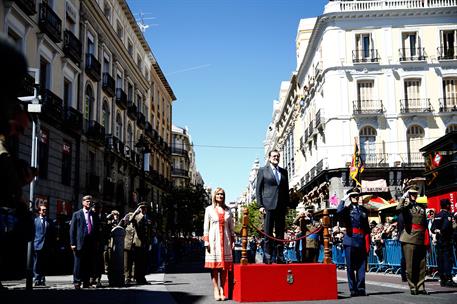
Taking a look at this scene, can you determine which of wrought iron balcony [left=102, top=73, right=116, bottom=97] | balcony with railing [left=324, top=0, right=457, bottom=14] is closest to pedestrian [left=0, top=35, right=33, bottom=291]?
wrought iron balcony [left=102, top=73, right=116, bottom=97]

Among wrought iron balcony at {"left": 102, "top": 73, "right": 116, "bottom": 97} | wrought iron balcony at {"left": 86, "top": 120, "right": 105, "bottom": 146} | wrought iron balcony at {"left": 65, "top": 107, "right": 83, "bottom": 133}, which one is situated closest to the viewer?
wrought iron balcony at {"left": 65, "top": 107, "right": 83, "bottom": 133}

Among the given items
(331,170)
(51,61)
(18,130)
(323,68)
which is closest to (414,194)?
(18,130)

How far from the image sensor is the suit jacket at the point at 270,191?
9.70 meters

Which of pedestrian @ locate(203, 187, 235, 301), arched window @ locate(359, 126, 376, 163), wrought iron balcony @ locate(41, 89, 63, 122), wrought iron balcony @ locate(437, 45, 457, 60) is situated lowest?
pedestrian @ locate(203, 187, 235, 301)

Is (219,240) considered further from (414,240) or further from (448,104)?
(448,104)

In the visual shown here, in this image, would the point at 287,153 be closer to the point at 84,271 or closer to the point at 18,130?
the point at 84,271

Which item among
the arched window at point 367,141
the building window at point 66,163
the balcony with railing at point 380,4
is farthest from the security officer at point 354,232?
the balcony with railing at point 380,4

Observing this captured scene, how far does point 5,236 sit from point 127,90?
38.6 metres

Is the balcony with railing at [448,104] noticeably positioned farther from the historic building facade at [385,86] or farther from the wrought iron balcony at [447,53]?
the wrought iron balcony at [447,53]

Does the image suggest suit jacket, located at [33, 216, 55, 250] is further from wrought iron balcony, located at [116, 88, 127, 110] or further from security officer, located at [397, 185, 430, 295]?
wrought iron balcony, located at [116, 88, 127, 110]

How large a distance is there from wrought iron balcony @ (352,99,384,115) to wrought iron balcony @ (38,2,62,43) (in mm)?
22580

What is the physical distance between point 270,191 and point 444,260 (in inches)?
197

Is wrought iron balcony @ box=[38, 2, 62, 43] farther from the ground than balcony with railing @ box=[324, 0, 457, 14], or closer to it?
closer to it

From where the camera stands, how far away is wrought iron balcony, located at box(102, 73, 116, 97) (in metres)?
33.2
